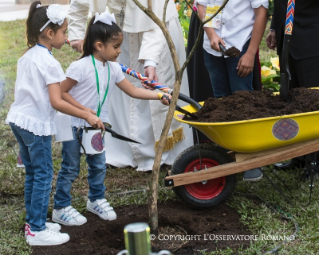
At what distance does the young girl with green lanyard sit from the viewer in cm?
303

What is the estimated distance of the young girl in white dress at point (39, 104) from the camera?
2.72m

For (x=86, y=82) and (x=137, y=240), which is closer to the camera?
(x=137, y=240)

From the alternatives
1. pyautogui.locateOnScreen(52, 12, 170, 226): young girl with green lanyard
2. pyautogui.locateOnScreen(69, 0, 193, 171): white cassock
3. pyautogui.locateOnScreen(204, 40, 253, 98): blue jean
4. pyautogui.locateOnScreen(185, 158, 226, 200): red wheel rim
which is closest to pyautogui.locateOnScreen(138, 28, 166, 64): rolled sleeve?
pyautogui.locateOnScreen(69, 0, 193, 171): white cassock

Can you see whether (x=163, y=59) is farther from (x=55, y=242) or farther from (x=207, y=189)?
(x=55, y=242)

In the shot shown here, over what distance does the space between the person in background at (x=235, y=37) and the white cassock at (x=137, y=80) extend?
381 millimetres

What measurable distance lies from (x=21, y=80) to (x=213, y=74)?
1577mm

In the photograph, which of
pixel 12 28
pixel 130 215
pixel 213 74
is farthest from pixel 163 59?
pixel 12 28

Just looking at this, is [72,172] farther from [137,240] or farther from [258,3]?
[137,240]

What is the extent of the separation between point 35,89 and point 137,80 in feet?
4.65

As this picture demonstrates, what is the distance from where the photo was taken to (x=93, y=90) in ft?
10.1

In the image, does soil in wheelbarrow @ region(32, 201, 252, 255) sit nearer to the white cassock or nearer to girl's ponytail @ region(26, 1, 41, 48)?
the white cassock

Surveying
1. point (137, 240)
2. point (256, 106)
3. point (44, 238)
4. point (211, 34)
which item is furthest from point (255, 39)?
point (137, 240)

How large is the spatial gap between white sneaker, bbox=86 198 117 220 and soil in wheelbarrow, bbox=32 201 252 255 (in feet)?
0.11

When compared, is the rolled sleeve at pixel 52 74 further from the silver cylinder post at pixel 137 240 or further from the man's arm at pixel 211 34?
the silver cylinder post at pixel 137 240
